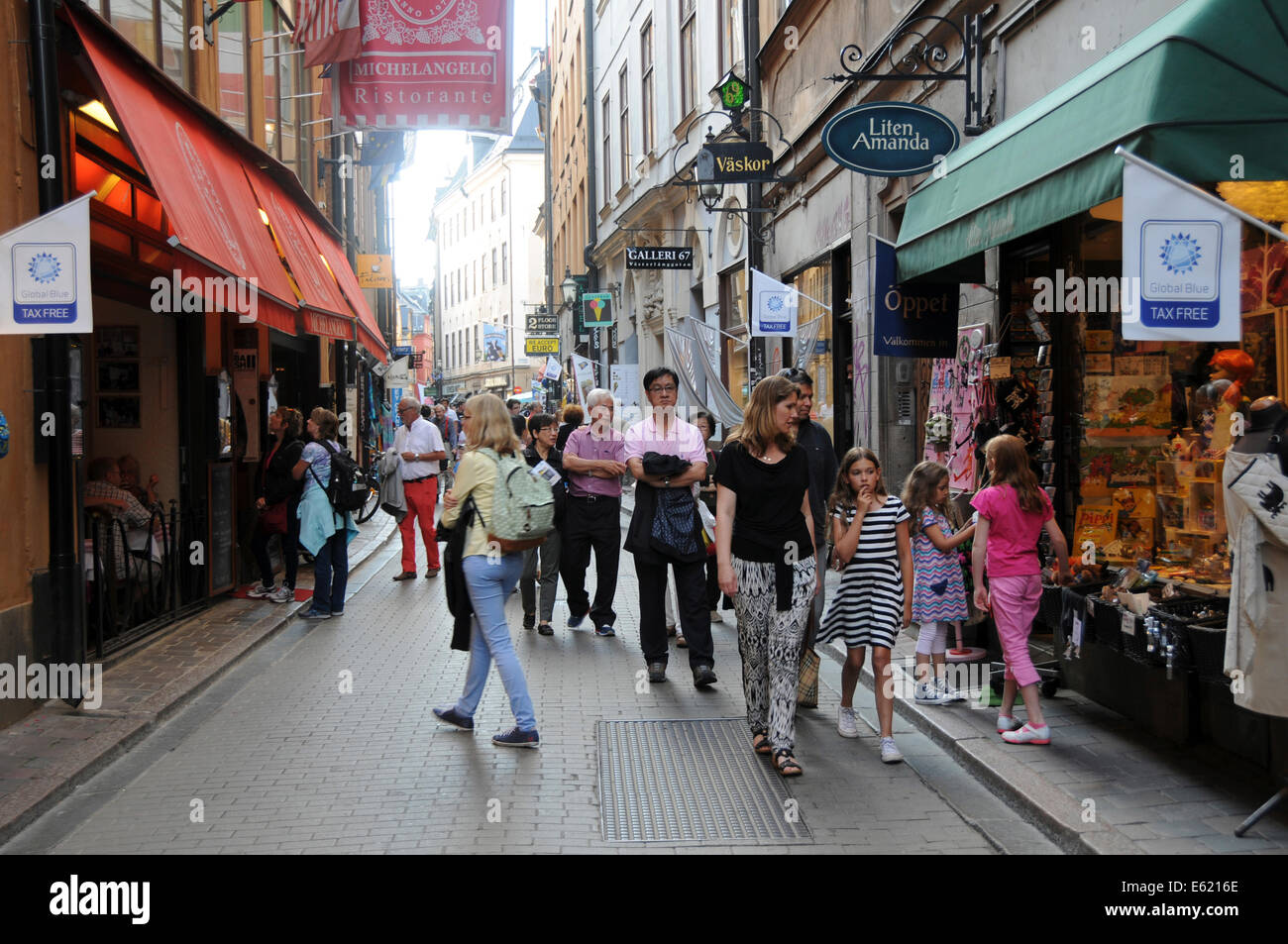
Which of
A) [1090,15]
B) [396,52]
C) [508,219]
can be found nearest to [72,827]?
[1090,15]

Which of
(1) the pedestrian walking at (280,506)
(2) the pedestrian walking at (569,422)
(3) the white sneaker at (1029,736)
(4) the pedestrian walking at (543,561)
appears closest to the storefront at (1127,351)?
(3) the white sneaker at (1029,736)

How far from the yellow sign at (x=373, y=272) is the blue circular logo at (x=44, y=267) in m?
18.0

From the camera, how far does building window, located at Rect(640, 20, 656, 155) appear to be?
25.6 metres

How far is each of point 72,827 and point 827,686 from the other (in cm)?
463

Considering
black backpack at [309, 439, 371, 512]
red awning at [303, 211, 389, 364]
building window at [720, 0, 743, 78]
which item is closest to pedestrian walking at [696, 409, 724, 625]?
black backpack at [309, 439, 371, 512]

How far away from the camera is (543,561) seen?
9.76 meters

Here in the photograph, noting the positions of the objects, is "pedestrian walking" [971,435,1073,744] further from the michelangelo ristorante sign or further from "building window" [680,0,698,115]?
"building window" [680,0,698,115]

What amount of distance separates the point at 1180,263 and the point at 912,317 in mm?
4842

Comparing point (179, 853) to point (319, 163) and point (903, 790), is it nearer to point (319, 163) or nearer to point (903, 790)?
point (903, 790)

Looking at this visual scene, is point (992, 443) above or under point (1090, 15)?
under

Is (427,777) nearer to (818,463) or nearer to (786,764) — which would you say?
(786,764)

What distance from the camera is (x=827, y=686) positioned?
7.88 meters

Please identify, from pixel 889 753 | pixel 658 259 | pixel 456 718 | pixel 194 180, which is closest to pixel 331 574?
pixel 194 180

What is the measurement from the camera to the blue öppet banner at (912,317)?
30.7 feet
